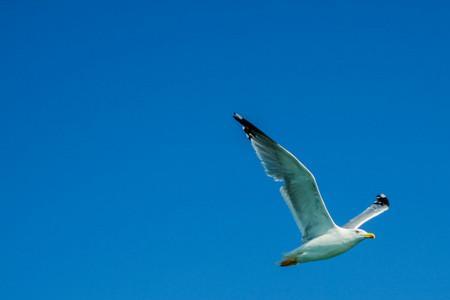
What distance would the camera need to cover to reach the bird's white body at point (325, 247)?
1394 centimetres

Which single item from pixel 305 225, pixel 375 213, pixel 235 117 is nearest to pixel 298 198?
pixel 305 225

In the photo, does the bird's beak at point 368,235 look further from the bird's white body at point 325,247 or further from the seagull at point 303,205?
the bird's white body at point 325,247

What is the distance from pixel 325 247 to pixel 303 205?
964mm

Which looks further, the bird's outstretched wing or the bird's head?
the bird's outstretched wing

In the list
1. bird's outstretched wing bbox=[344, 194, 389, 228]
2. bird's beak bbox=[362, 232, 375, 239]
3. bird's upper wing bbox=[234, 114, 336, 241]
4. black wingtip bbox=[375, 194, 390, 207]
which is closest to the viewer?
bird's upper wing bbox=[234, 114, 336, 241]

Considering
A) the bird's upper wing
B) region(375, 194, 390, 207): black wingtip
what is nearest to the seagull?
the bird's upper wing

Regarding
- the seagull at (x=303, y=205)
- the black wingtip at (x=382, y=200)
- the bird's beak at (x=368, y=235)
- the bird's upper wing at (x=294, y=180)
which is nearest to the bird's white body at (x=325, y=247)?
the seagull at (x=303, y=205)

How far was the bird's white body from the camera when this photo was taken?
1394 cm

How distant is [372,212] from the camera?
1761cm

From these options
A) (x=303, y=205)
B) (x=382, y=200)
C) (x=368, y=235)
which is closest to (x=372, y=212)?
(x=382, y=200)

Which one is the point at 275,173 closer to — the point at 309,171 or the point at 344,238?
the point at 309,171

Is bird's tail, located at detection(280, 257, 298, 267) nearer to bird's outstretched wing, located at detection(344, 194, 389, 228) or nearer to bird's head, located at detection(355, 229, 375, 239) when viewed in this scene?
bird's head, located at detection(355, 229, 375, 239)

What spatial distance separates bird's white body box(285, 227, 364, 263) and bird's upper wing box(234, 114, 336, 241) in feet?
0.60

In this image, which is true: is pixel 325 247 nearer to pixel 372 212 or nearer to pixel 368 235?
pixel 368 235
